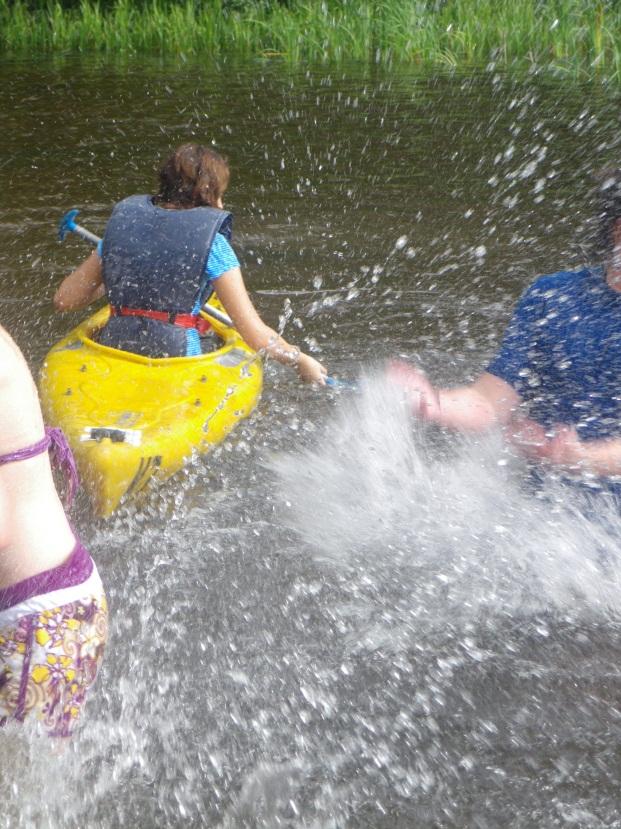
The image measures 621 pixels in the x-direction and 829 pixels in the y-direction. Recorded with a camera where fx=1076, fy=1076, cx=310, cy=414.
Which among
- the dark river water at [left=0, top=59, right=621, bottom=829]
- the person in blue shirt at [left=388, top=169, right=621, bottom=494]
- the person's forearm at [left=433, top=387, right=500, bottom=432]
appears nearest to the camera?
the dark river water at [left=0, top=59, right=621, bottom=829]

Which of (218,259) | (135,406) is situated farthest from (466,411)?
(218,259)

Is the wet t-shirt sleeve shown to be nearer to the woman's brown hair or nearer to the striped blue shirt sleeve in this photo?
the striped blue shirt sleeve

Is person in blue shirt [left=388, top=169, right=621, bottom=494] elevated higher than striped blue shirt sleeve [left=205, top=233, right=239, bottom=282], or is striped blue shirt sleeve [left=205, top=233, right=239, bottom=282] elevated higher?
person in blue shirt [left=388, top=169, right=621, bottom=494]

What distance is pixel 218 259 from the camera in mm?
4426

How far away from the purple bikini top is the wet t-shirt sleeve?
1.34m

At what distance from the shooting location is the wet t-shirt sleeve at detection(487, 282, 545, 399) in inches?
120

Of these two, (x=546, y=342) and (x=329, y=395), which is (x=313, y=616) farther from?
(x=329, y=395)

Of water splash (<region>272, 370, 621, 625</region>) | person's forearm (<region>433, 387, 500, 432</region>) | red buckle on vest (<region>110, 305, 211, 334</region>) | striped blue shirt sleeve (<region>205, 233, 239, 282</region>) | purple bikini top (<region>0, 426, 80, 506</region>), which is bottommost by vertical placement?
water splash (<region>272, 370, 621, 625</region>)

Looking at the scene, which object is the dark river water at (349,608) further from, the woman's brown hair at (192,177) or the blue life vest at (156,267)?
the woman's brown hair at (192,177)

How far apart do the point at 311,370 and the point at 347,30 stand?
39.5 ft

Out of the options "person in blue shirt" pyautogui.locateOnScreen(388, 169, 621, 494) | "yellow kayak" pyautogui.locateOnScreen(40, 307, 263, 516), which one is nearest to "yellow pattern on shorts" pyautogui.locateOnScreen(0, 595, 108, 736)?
"person in blue shirt" pyautogui.locateOnScreen(388, 169, 621, 494)

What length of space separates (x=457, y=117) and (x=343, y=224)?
4.13 meters

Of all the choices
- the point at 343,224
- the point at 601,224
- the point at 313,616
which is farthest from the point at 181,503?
the point at 343,224

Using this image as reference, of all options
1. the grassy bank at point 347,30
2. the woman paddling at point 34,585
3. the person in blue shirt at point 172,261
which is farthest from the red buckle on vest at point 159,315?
the grassy bank at point 347,30
